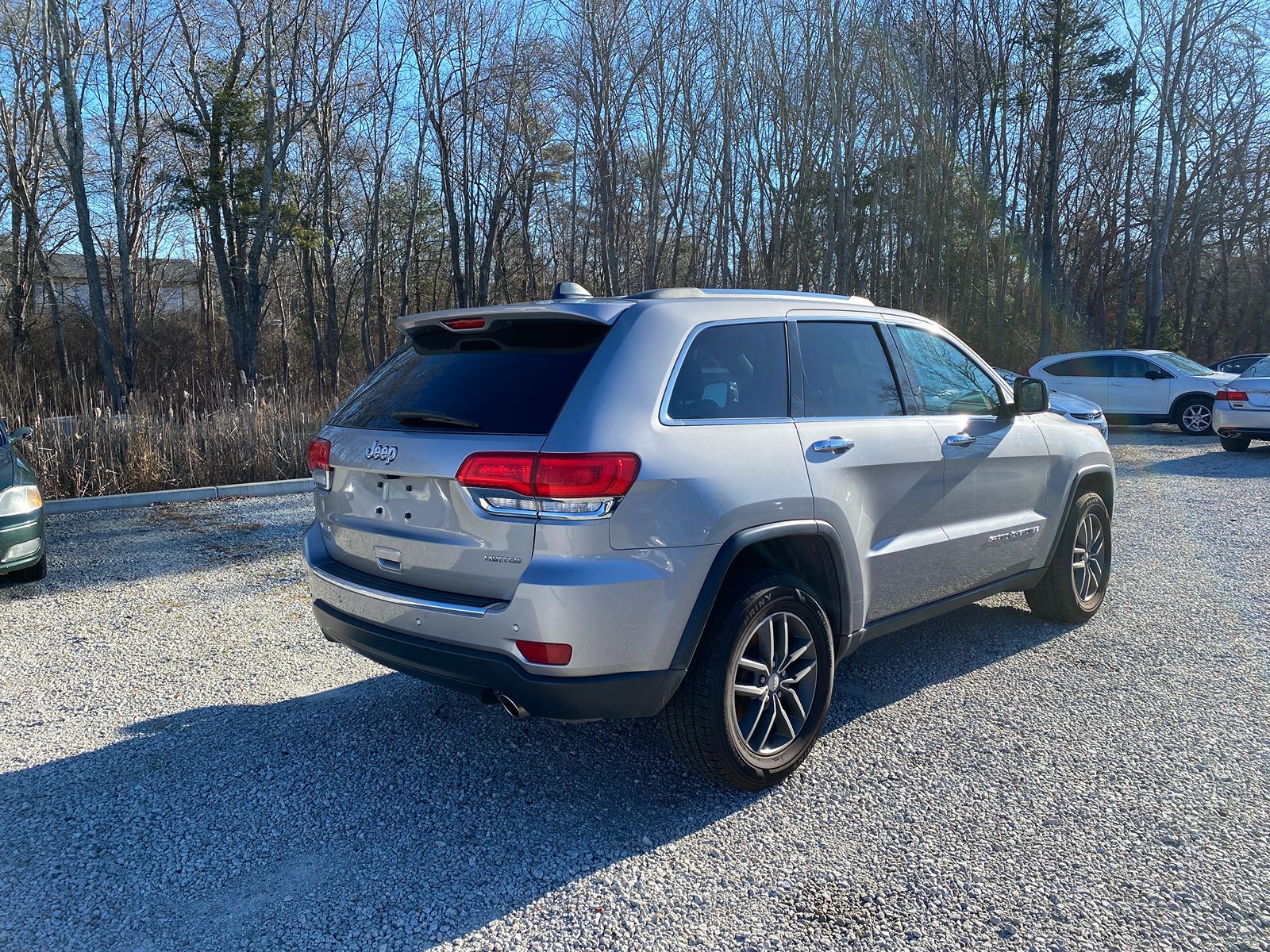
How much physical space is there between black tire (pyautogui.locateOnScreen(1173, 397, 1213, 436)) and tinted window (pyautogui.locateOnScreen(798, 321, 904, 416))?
15687 mm

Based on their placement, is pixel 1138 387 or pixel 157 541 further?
pixel 1138 387

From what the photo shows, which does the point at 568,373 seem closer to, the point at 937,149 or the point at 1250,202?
the point at 937,149

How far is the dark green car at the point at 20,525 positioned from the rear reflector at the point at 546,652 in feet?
16.1

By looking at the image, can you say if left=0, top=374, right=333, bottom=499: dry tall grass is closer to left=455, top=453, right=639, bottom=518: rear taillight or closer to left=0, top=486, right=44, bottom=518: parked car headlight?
left=0, top=486, right=44, bottom=518: parked car headlight

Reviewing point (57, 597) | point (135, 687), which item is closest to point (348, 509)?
point (135, 687)

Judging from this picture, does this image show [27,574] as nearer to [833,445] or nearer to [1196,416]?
[833,445]

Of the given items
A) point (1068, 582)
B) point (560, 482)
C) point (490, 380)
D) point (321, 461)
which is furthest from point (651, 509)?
point (1068, 582)

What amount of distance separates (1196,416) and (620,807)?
56.6 ft

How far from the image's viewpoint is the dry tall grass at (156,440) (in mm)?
9227

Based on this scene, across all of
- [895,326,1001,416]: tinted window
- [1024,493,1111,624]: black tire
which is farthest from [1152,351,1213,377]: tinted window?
[895,326,1001,416]: tinted window

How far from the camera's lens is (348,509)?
3.47 meters

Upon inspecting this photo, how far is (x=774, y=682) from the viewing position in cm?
334

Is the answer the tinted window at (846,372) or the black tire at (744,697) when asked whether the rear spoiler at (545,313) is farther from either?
the black tire at (744,697)

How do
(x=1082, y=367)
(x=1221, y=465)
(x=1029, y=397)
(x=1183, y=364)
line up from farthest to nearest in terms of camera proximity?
(x=1082, y=367)
(x=1183, y=364)
(x=1221, y=465)
(x=1029, y=397)
